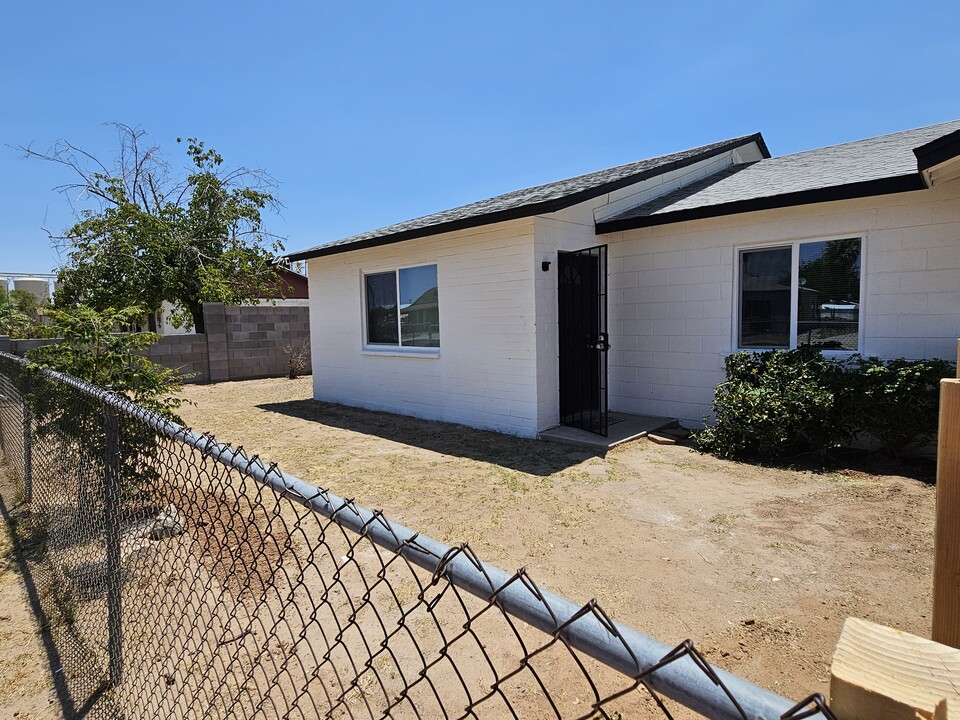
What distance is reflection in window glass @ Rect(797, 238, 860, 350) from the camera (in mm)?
6410

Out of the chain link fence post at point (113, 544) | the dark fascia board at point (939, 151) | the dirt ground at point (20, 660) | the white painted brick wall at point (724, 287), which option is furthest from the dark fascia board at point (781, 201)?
the dirt ground at point (20, 660)

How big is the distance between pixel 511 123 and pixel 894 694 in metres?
12.5

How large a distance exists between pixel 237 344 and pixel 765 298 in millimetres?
12626

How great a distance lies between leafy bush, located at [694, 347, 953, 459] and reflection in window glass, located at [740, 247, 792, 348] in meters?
0.52

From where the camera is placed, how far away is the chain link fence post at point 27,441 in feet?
14.5

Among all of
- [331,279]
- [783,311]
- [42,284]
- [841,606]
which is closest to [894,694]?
[841,606]

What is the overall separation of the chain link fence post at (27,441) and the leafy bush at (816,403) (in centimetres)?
680

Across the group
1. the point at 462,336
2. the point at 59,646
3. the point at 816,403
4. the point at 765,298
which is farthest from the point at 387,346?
the point at 59,646

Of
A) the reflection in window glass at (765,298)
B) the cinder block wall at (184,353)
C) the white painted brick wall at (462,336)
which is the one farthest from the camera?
the cinder block wall at (184,353)

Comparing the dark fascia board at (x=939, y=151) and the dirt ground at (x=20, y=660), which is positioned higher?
the dark fascia board at (x=939, y=151)

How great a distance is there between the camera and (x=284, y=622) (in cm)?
312

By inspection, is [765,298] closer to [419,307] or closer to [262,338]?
[419,307]

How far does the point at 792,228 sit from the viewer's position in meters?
6.67

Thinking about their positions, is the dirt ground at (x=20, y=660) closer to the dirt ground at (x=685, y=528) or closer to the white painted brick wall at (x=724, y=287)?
the dirt ground at (x=685, y=528)
